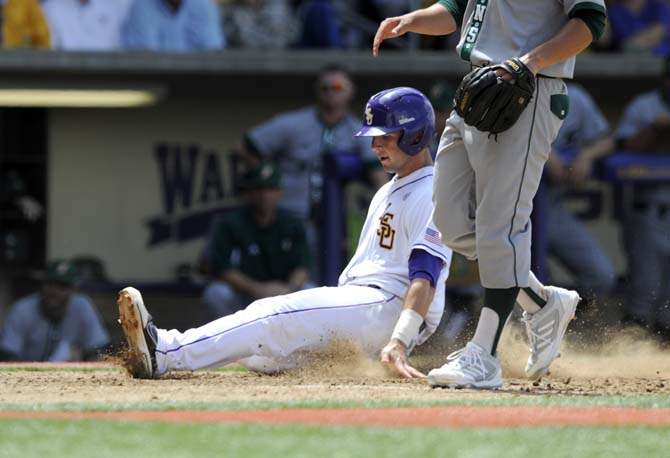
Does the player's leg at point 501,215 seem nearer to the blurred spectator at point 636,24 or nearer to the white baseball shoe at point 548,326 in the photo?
the white baseball shoe at point 548,326

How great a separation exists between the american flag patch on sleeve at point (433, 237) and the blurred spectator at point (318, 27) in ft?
18.2

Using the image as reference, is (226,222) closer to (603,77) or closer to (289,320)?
(603,77)

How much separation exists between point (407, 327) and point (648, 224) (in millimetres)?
5046

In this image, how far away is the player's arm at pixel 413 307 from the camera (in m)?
4.97

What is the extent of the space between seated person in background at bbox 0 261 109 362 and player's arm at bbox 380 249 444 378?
4.51m

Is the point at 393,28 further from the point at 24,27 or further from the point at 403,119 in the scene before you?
the point at 24,27

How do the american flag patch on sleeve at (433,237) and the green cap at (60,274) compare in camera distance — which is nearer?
the american flag patch on sleeve at (433,237)

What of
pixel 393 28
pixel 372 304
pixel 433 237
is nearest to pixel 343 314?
pixel 372 304

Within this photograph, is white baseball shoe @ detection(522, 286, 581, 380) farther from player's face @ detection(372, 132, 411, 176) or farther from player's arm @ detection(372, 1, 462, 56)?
player's arm @ detection(372, 1, 462, 56)

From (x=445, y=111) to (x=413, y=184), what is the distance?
276 cm

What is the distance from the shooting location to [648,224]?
961 centimetres

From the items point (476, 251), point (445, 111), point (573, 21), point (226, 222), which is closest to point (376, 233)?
point (476, 251)

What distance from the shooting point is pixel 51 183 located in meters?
11.3

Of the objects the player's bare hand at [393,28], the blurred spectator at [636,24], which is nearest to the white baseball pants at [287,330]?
the player's bare hand at [393,28]
